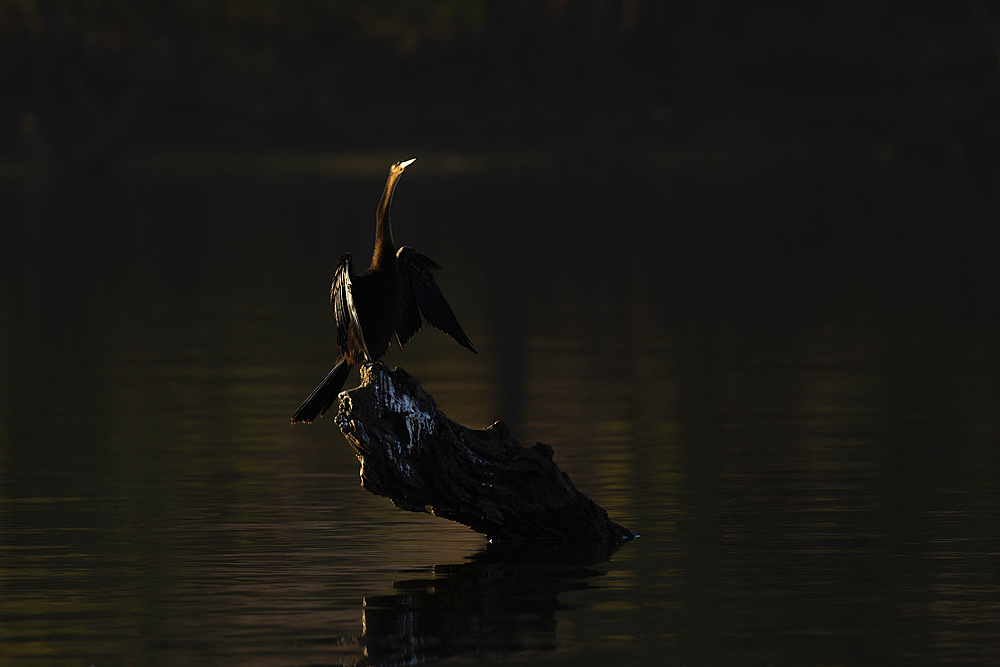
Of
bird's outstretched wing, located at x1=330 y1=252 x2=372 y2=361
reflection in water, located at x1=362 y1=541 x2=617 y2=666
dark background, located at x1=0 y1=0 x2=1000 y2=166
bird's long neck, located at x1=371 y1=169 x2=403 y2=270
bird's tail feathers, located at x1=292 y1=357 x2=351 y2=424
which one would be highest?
dark background, located at x1=0 y1=0 x2=1000 y2=166

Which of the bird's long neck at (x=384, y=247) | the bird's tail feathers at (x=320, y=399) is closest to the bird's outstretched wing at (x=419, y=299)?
the bird's long neck at (x=384, y=247)

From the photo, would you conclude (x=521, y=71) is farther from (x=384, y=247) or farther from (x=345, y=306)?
(x=345, y=306)

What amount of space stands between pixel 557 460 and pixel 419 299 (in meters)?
3.80

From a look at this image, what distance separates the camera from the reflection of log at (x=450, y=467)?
12.0 metres

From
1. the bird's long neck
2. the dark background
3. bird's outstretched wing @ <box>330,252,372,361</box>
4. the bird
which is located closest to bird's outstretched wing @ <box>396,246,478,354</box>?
the bird

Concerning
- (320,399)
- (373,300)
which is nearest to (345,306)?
(373,300)

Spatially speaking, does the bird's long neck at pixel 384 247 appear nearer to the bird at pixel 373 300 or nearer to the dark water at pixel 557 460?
the bird at pixel 373 300

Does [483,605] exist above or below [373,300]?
below

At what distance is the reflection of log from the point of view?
39.4ft

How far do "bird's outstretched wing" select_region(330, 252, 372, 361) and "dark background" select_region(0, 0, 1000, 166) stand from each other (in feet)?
221

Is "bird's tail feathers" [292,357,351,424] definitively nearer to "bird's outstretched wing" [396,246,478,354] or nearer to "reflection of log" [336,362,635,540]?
Answer: "reflection of log" [336,362,635,540]

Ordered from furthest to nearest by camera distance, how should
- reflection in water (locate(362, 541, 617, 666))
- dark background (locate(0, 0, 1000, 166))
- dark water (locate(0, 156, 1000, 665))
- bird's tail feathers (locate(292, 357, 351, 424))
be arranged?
dark background (locate(0, 0, 1000, 166)), bird's tail feathers (locate(292, 357, 351, 424)), dark water (locate(0, 156, 1000, 665)), reflection in water (locate(362, 541, 617, 666))

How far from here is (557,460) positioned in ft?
52.7

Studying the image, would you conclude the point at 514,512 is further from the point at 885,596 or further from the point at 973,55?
the point at 973,55
